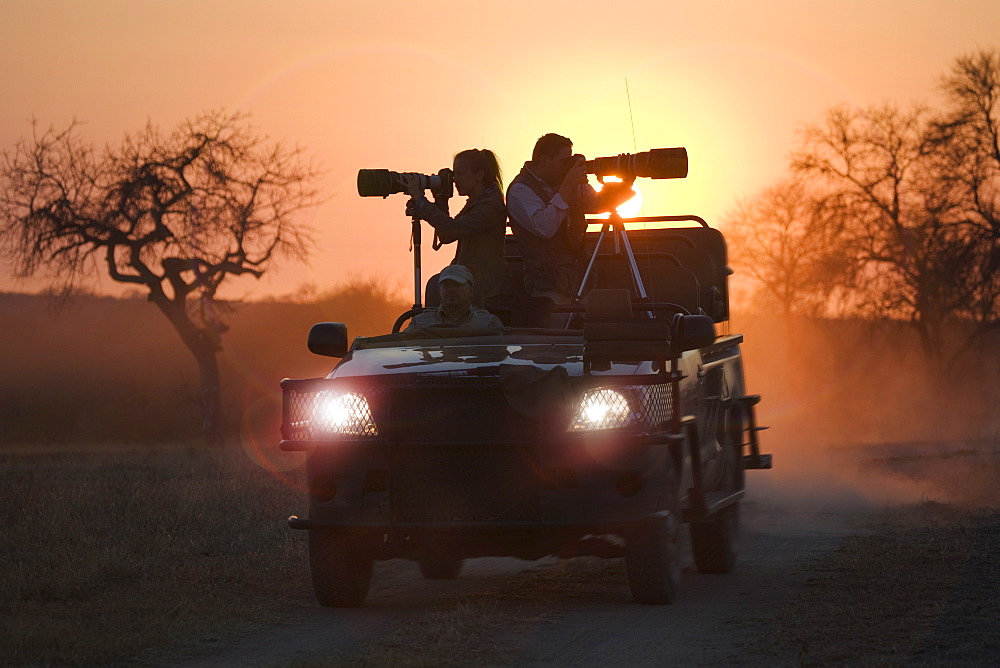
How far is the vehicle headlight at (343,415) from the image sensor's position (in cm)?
725

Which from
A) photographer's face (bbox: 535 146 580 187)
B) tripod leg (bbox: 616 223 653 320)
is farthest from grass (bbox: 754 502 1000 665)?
photographer's face (bbox: 535 146 580 187)

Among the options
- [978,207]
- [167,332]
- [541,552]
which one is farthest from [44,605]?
[167,332]

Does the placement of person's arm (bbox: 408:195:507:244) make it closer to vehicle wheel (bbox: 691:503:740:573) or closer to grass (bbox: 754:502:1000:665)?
vehicle wheel (bbox: 691:503:740:573)

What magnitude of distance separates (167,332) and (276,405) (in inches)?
640

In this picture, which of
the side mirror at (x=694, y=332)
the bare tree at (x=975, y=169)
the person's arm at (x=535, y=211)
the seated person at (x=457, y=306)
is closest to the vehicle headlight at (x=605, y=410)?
the side mirror at (x=694, y=332)

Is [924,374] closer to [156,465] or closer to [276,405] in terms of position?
[276,405]

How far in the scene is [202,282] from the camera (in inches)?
1491

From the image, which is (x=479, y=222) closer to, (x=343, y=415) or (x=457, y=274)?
(x=457, y=274)

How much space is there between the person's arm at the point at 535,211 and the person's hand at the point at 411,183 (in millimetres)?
609

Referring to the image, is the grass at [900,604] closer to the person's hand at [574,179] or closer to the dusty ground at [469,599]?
the dusty ground at [469,599]

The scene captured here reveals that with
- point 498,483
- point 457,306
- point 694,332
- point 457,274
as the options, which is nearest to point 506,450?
point 498,483

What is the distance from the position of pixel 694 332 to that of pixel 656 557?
120cm

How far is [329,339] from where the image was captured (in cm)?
808

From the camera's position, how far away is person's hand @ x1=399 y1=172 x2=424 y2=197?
9258 millimetres
